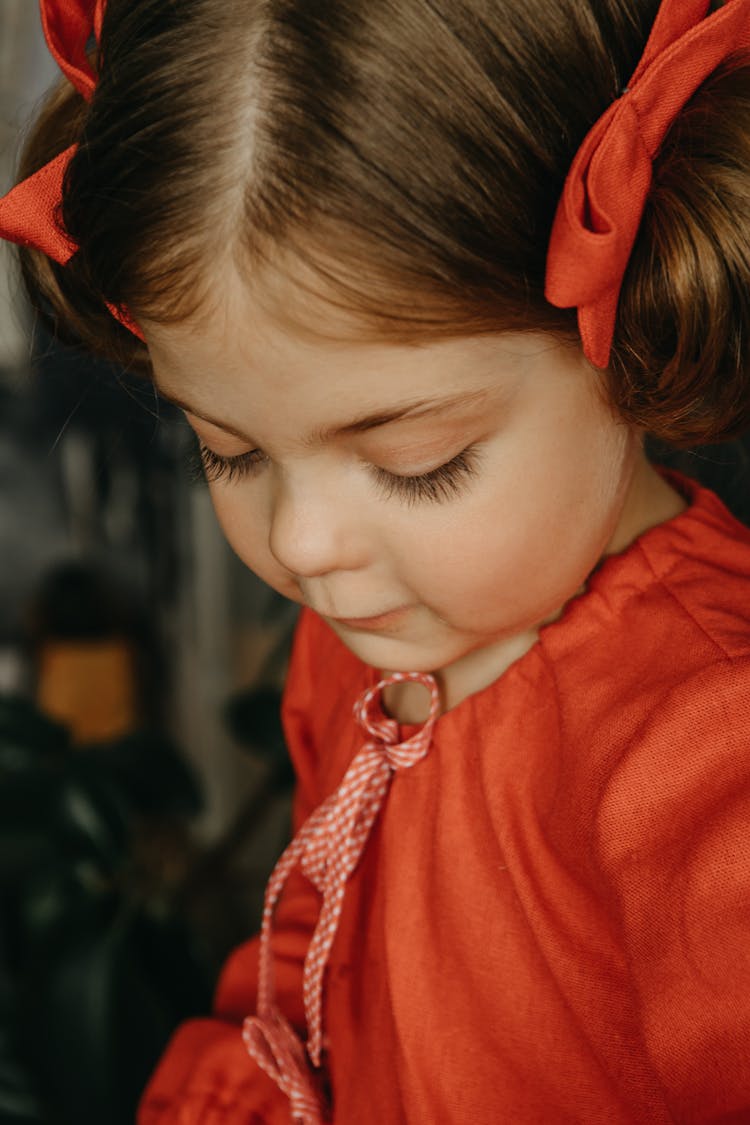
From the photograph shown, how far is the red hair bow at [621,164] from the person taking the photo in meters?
0.53

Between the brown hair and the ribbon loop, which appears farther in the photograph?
the ribbon loop

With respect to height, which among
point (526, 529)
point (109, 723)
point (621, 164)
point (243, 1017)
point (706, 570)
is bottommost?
point (109, 723)

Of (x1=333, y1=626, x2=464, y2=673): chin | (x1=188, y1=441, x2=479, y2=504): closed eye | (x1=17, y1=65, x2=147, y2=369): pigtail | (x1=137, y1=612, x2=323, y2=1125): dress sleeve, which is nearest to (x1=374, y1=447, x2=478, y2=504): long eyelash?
(x1=188, y1=441, x2=479, y2=504): closed eye

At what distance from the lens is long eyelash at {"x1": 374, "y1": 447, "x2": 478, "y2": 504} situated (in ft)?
1.94

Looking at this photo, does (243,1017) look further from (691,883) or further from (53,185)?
(53,185)

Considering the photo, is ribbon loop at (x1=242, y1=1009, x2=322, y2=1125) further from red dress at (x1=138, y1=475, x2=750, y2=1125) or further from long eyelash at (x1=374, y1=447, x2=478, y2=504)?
long eyelash at (x1=374, y1=447, x2=478, y2=504)

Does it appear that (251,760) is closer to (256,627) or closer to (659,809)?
(256,627)

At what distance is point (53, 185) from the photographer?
647 mm

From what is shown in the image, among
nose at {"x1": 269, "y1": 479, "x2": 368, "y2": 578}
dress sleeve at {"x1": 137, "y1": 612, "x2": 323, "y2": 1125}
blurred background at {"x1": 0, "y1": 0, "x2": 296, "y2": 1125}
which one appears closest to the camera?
nose at {"x1": 269, "y1": 479, "x2": 368, "y2": 578}

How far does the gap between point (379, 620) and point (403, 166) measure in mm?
267

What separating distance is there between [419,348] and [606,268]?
9 cm

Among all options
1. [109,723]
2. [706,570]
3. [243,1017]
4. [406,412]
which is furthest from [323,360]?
[109,723]

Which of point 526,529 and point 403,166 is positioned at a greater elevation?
point 403,166

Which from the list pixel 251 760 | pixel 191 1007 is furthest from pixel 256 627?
pixel 191 1007
